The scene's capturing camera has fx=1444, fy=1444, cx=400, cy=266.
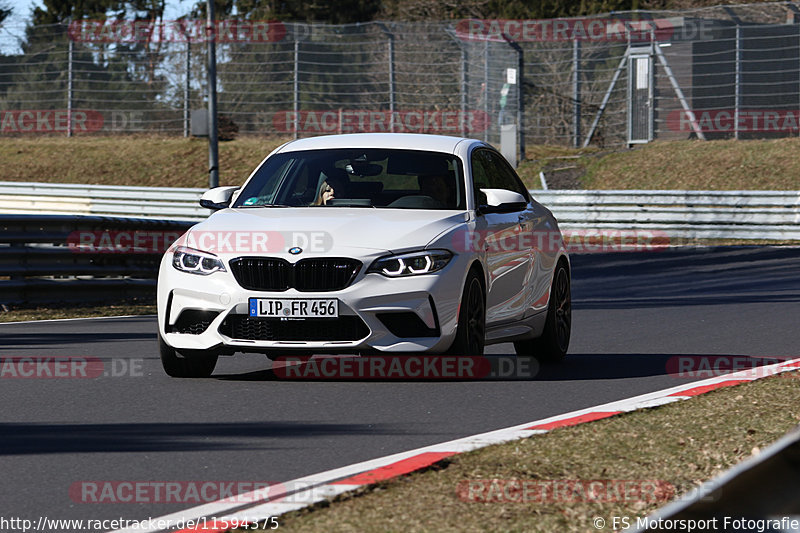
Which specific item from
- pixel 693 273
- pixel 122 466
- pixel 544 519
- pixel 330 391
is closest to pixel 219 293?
pixel 330 391

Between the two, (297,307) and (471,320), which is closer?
(297,307)

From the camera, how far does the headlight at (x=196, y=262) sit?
29.6ft

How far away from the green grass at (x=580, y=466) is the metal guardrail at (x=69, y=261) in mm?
9805

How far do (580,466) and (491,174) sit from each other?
5164mm

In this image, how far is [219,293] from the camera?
351 inches

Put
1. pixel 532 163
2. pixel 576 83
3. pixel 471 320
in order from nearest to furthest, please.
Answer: pixel 471 320, pixel 576 83, pixel 532 163

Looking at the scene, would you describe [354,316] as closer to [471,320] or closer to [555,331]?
[471,320]

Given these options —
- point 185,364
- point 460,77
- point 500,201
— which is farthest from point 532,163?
point 185,364

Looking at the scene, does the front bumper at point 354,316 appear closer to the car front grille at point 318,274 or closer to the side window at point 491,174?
the car front grille at point 318,274

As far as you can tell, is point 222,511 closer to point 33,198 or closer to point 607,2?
point 33,198

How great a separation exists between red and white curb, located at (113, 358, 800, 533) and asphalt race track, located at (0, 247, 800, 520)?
0.18m

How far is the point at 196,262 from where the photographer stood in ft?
29.9

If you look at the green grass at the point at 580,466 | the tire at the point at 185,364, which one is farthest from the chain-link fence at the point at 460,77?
the green grass at the point at 580,466

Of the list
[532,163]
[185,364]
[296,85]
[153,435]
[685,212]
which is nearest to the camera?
[153,435]
